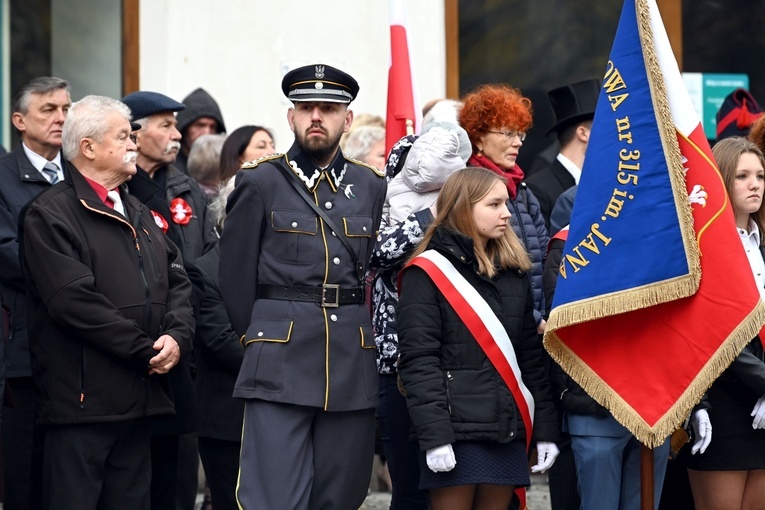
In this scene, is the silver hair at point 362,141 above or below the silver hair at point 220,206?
above

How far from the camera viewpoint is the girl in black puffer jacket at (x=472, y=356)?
6098 mm

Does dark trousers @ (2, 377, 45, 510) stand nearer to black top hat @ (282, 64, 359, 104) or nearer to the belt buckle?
the belt buckle

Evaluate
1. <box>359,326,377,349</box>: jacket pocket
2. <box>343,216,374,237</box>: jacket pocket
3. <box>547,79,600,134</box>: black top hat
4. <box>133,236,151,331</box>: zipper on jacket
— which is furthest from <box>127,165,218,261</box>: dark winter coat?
<box>547,79,600,134</box>: black top hat

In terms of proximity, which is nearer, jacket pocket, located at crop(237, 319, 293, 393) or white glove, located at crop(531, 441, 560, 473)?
jacket pocket, located at crop(237, 319, 293, 393)

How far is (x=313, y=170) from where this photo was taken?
20.4 feet

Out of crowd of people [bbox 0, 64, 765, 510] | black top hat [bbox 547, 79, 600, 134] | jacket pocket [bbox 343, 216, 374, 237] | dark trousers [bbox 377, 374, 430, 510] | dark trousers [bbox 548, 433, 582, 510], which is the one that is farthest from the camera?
black top hat [bbox 547, 79, 600, 134]

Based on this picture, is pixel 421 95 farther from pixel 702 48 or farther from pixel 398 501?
pixel 398 501

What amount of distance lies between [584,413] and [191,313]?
1767mm

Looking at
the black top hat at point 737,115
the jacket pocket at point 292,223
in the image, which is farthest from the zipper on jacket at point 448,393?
the black top hat at point 737,115

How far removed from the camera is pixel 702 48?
11.0 m

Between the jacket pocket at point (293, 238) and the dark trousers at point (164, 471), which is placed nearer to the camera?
the jacket pocket at point (293, 238)

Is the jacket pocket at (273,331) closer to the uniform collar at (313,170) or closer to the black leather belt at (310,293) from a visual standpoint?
the black leather belt at (310,293)

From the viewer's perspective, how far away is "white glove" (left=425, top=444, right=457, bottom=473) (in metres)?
6.00

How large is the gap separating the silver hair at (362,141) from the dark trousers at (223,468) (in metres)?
→ 2.00
